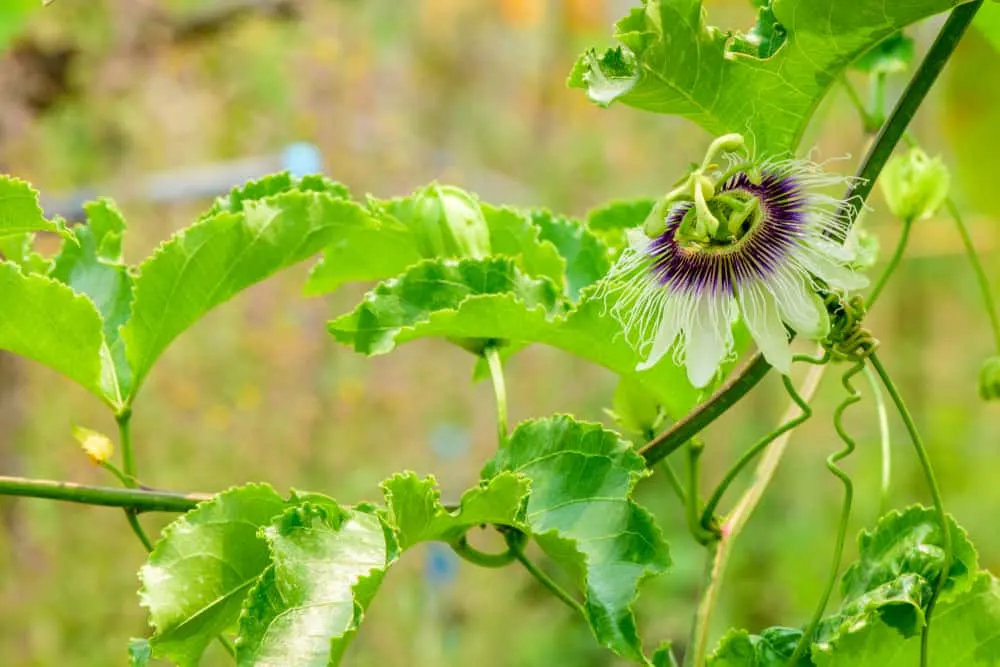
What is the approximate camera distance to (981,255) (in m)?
2.78

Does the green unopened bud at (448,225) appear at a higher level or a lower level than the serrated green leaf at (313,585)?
higher

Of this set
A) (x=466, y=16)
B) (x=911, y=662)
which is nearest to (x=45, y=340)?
(x=911, y=662)

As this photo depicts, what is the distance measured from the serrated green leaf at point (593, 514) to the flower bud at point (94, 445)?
0.62 ft

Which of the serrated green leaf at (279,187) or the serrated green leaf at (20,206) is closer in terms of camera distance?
the serrated green leaf at (20,206)

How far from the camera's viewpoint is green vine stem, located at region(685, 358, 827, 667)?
45 cm

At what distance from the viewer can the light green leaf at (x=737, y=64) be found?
13.8 inches

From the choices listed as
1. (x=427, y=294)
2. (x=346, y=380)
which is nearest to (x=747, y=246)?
(x=427, y=294)

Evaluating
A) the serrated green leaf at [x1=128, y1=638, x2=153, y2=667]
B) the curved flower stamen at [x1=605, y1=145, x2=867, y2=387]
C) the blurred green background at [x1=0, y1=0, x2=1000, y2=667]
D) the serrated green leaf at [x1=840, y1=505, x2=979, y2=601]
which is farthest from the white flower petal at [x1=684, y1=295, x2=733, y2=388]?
the blurred green background at [x1=0, y1=0, x2=1000, y2=667]

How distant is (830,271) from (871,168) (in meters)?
0.04

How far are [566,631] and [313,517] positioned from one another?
213 centimetres

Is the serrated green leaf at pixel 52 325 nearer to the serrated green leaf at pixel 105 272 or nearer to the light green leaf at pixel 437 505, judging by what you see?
the serrated green leaf at pixel 105 272

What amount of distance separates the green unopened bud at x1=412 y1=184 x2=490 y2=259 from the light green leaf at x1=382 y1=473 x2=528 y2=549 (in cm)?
12

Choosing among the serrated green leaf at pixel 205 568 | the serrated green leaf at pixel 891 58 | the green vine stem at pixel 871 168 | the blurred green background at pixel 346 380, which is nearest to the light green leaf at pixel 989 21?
the serrated green leaf at pixel 891 58

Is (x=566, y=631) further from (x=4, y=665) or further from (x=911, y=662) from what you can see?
(x=911, y=662)
